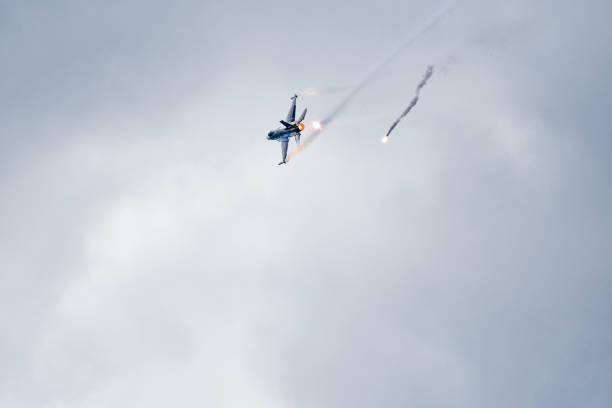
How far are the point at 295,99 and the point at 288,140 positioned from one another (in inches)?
479

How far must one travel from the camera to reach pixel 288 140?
142625 mm

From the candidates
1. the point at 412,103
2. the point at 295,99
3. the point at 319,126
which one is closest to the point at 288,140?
the point at 295,99

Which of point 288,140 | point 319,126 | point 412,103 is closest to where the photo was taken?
point 412,103

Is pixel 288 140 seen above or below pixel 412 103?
above

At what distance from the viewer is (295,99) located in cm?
14475

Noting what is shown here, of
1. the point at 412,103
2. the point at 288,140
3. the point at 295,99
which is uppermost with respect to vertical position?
the point at 295,99

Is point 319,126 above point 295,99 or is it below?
below

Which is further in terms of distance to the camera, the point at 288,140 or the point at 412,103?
the point at 288,140

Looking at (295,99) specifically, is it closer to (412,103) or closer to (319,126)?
(319,126)

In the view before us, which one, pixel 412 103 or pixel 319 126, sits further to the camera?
pixel 319 126

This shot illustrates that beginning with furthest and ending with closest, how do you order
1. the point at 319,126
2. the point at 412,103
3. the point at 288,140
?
the point at 288,140 → the point at 319,126 → the point at 412,103

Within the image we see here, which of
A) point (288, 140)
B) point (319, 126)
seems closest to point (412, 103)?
point (319, 126)

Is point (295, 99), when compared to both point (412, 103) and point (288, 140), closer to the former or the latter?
point (288, 140)

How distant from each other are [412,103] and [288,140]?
54.6 meters
